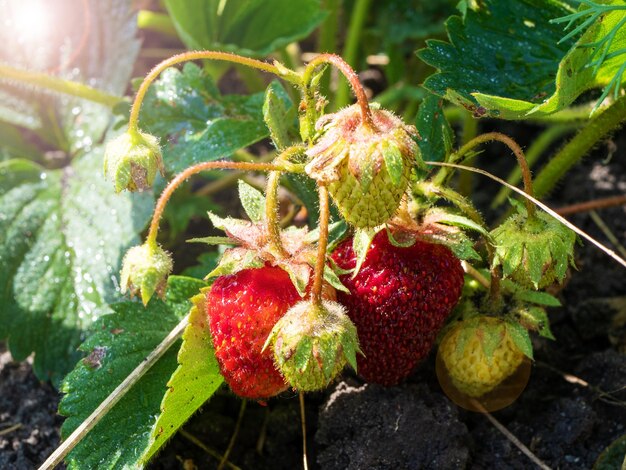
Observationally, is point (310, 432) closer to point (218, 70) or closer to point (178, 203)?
point (178, 203)

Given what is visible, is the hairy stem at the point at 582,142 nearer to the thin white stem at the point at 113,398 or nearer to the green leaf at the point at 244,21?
the green leaf at the point at 244,21

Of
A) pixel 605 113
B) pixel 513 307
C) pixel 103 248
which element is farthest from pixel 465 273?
pixel 103 248

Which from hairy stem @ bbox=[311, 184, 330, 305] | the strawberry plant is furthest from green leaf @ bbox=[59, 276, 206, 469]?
hairy stem @ bbox=[311, 184, 330, 305]

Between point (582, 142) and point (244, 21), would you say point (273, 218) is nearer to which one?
point (582, 142)

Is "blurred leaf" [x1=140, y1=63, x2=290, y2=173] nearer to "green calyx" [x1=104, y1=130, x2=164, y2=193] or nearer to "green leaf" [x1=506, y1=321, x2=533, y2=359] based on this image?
"green calyx" [x1=104, y1=130, x2=164, y2=193]

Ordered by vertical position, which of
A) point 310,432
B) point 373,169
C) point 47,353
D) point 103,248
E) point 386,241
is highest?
point 373,169

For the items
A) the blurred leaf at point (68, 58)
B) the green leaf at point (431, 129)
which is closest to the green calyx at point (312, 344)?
the green leaf at point (431, 129)
